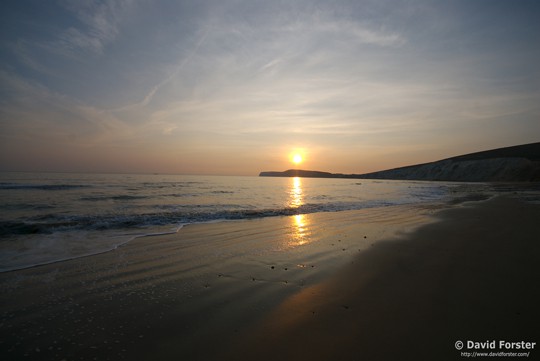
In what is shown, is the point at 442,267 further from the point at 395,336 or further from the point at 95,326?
the point at 95,326

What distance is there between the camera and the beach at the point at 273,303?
3012 mm

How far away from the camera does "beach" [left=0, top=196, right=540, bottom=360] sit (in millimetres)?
3012

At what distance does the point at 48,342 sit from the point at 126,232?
8242 mm

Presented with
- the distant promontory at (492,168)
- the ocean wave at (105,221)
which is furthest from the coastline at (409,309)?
the distant promontory at (492,168)

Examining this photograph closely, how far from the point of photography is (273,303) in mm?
4141

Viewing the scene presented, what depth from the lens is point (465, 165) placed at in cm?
10544

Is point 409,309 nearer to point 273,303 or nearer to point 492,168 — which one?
point 273,303
